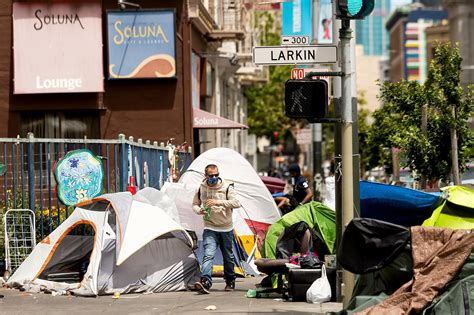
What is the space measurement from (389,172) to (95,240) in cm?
1886

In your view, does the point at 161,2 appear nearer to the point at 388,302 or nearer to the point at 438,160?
the point at 438,160

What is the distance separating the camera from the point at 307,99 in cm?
1134

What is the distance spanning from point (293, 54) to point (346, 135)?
118 centimetres

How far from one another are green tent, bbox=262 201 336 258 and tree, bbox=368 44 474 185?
3746mm

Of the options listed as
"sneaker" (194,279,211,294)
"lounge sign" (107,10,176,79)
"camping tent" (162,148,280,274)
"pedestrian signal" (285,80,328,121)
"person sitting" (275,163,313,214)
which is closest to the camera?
"pedestrian signal" (285,80,328,121)

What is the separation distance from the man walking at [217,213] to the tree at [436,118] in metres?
4.99

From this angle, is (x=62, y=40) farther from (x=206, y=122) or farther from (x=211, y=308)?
(x=211, y=308)

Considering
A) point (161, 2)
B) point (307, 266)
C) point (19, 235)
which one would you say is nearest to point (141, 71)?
point (161, 2)

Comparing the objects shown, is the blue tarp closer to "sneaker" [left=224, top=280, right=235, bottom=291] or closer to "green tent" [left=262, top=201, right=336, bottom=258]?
"green tent" [left=262, top=201, right=336, bottom=258]

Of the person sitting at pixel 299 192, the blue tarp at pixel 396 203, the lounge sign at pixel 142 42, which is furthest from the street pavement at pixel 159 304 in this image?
the lounge sign at pixel 142 42

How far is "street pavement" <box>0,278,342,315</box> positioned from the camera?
1263 cm

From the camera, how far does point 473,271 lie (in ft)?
32.3

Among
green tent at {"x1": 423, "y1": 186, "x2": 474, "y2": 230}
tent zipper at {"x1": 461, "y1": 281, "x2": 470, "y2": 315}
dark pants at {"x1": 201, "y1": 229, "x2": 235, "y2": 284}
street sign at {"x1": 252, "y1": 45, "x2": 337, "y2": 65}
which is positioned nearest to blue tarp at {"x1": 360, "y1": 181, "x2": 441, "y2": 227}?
green tent at {"x1": 423, "y1": 186, "x2": 474, "y2": 230}

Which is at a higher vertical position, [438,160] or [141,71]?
[141,71]
